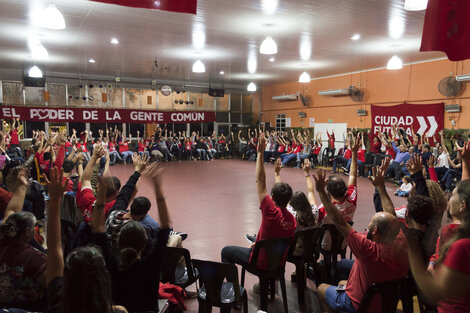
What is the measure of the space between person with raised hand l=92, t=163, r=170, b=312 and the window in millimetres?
16093

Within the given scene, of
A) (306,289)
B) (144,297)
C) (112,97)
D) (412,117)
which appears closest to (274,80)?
(412,117)

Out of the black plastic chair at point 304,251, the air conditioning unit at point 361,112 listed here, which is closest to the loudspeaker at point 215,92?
the air conditioning unit at point 361,112

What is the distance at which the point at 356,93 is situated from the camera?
1350cm

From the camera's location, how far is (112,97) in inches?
632

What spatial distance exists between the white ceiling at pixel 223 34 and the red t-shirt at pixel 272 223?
14.1 ft

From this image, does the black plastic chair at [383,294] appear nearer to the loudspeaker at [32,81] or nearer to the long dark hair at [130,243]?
the long dark hair at [130,243]

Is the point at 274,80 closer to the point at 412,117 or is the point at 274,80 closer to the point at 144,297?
the point at 412,117

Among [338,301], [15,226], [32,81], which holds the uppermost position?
[32,81]

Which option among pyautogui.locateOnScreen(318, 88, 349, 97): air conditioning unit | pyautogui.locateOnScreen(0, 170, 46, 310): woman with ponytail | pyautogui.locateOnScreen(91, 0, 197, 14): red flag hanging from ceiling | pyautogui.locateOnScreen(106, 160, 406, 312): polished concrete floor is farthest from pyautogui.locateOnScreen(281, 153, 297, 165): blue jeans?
pyautogui.locateOnScreen(0, 170, 46, 310): woman with ponytail

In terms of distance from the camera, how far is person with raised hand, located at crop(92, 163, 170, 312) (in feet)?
6.44

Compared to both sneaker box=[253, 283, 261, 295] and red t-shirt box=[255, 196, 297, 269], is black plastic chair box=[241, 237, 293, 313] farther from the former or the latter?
sneaker box=[253, 283, 261, 295]

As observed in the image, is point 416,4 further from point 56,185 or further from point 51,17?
point 51,17

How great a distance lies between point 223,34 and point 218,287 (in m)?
6.80

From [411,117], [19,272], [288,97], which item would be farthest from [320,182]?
[288,97]
